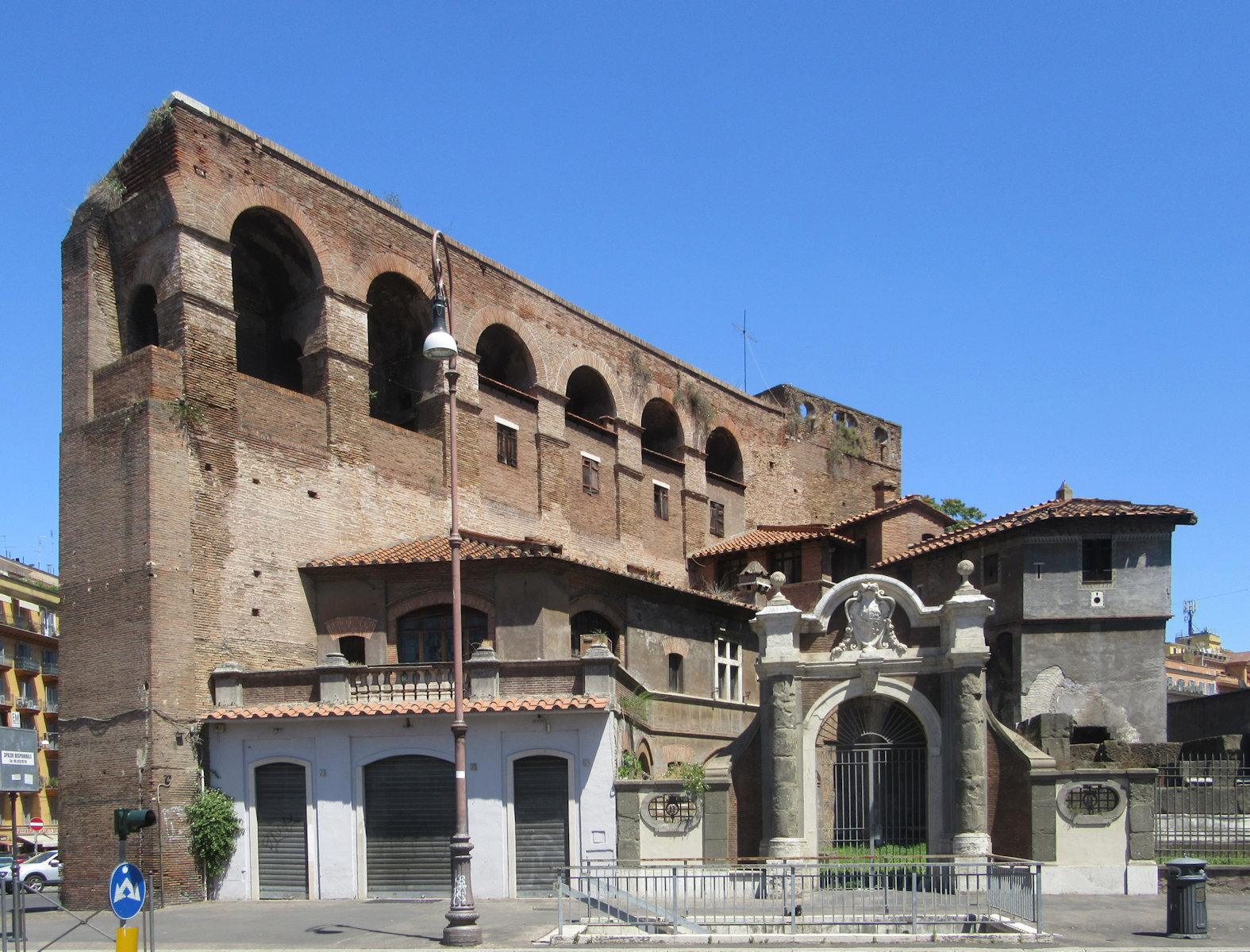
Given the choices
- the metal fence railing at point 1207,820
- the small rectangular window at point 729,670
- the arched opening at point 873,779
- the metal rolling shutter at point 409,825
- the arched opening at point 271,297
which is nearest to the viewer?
the arched opening at point 873,779

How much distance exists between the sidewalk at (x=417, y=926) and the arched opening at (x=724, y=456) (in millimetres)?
23672

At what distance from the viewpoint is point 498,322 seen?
33656mm

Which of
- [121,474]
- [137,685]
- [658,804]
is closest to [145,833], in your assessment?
[137,685]

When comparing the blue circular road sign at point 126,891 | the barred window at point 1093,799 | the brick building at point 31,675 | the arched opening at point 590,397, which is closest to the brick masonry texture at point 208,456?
the arched opening at point 590,397

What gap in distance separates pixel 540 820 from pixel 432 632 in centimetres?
600

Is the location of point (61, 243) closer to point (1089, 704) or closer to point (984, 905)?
point (984, 905)

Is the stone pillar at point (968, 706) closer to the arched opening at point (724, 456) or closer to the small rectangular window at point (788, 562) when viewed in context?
the small rectangular window at point (788, 562)

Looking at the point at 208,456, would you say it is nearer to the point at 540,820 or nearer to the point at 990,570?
the point at 540,820

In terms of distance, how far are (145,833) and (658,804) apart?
965 centimetres

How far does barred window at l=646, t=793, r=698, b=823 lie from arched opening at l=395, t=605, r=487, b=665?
6.98 meters

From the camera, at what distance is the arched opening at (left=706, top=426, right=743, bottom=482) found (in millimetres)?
43469

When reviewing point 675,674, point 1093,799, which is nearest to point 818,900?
point 1093,799

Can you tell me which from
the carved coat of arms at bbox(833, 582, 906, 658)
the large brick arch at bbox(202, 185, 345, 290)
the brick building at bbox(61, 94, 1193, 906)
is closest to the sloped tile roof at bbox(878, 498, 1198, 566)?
the brick building at bbox(61, 94, 1193, 906)

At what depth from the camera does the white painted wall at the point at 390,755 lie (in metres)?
22.6
